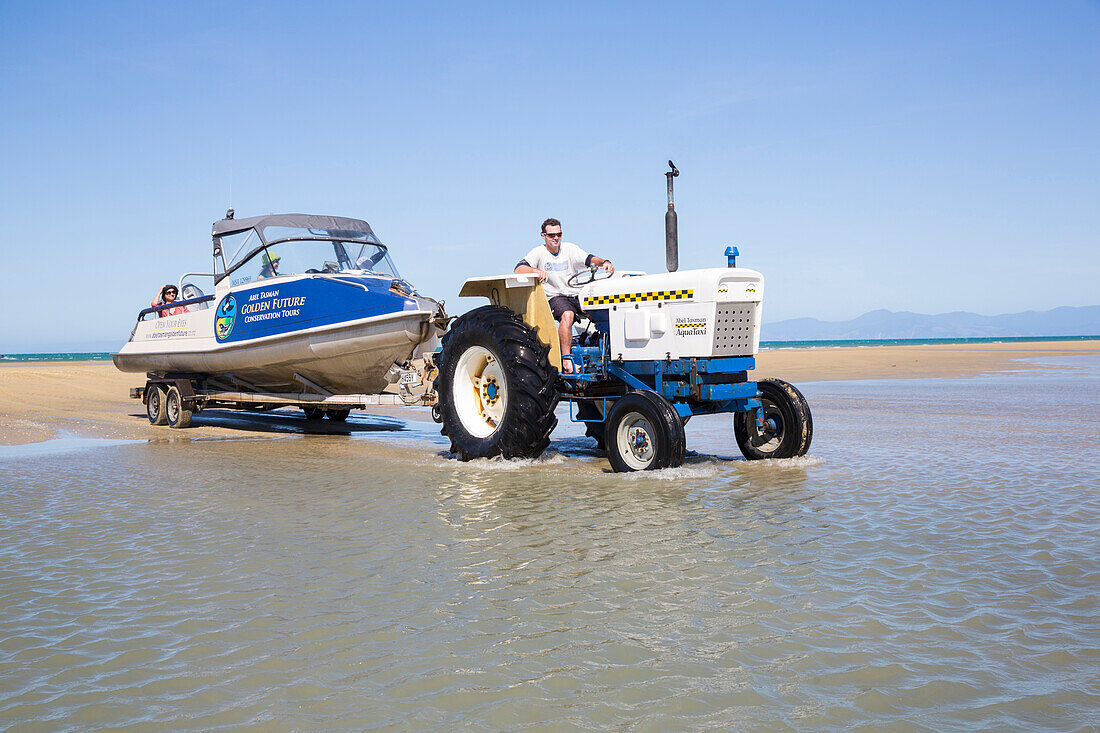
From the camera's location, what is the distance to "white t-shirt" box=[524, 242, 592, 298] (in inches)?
314

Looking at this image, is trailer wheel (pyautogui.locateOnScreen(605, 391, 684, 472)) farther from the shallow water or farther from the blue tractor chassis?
the blue tractor chassis

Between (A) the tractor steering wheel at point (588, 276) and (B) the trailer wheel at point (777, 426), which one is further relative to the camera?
(A) the tractor steering wheel at point (588, 276)

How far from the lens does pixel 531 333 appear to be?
755 cm

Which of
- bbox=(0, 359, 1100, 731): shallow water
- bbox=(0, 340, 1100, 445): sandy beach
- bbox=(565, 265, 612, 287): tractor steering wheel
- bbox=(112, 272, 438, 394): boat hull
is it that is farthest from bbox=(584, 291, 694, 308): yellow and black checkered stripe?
bbox=(0, 340, 1100, 445): sandy beach

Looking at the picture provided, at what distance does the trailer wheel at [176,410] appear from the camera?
38.5ft

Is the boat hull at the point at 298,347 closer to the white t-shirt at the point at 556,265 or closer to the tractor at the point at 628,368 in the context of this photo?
the tractor at the point at 628,368

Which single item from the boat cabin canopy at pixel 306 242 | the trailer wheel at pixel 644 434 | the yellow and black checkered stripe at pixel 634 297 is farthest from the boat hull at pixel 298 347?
the trailer wheel at pixel 644 434

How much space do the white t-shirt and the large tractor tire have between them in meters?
0.49

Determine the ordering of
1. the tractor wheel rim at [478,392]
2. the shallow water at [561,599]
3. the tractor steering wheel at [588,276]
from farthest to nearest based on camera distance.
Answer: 1. the tractor wheel rim at [478,392]
2. the tractor steering wheel at [588,276]
3. the shallow water at [561,599]

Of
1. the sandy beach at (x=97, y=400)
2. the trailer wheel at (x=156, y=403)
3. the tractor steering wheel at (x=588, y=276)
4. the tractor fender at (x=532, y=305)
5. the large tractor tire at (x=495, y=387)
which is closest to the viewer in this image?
the large tractor tire at (x=495, y=387)

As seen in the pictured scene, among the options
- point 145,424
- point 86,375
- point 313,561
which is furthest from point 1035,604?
point 86,375

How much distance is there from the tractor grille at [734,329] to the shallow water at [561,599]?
3.22 feet

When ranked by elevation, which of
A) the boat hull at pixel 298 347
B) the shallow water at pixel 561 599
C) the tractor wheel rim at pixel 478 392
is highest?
the boat hull at pixel 298 347

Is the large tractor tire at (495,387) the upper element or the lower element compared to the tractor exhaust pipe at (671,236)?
lower
